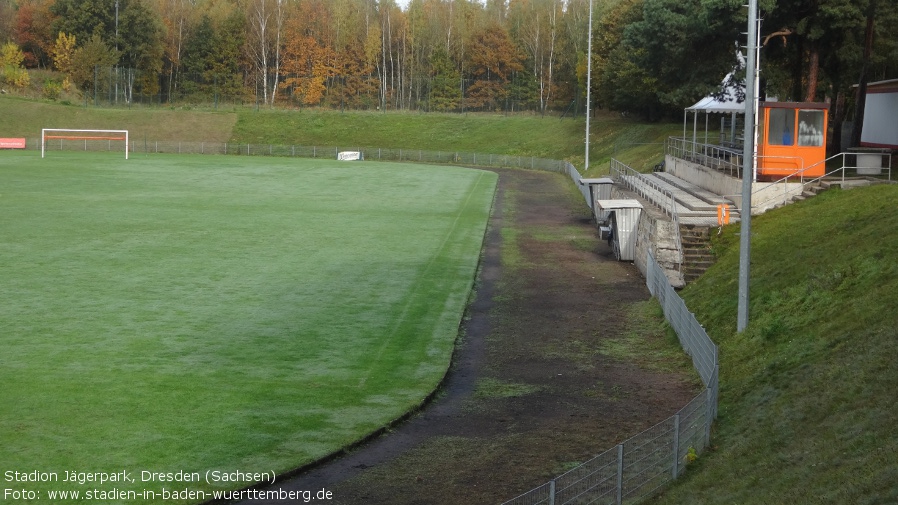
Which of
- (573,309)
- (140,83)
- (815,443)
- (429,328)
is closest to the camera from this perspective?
(815,443)

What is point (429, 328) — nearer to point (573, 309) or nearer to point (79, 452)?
point (573, 309)

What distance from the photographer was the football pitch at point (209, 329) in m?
15.6

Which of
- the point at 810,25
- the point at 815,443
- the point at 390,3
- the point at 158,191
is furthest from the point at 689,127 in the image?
the point at 390,3

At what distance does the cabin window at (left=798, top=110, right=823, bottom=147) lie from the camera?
35031mm

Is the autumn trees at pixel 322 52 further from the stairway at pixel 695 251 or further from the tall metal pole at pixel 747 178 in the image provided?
the tall metal pole at pixel 747 178

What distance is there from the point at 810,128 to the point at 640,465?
24139 millimetres

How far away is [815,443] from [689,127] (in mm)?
66418

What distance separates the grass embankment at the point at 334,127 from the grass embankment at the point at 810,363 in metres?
64.1

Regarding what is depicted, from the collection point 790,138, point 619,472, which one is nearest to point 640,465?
point 619,472

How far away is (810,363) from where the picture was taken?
1723 cm

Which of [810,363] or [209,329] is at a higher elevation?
[810,363]

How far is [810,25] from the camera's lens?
1629 inches

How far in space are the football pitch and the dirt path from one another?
2.35 feet

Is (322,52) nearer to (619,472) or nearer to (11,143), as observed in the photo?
(11,143)
